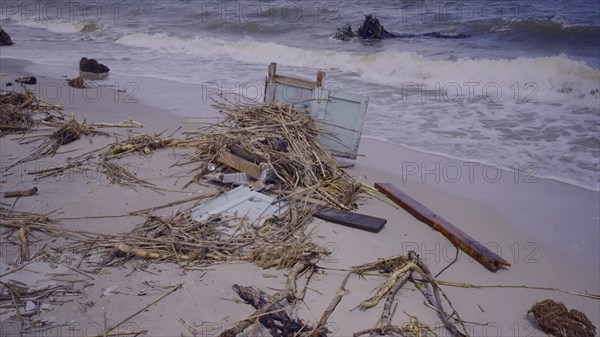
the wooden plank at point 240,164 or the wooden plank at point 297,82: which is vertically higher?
the wooden plank at point 297,82

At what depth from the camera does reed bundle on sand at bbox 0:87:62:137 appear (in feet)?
23.2

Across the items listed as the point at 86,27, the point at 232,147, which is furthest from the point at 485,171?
the point at 86,27

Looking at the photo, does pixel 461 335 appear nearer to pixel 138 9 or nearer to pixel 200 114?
pixel 200 114

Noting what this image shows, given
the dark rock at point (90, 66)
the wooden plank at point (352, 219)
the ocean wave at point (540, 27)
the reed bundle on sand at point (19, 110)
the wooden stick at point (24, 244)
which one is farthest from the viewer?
the ocean wave at point (540, 27)

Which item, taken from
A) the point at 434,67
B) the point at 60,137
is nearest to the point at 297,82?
the point at 60,137

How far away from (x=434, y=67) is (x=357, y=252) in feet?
28.4

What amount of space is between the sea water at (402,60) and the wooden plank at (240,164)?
270 cm

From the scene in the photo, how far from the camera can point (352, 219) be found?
Answer: 16.3 feet

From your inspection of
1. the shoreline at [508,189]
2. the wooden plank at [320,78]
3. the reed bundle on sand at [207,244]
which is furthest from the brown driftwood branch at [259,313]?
the wooden plank at [320,78]

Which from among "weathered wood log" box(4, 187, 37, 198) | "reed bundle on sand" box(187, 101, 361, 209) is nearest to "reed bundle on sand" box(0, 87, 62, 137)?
"weathered wood log" box(4, 187, 37, 198)

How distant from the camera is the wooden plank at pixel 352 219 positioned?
488 cm

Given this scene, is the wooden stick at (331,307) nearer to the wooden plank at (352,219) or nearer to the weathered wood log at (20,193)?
the wooden plank at (352,219)

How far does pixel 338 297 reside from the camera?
3785 mm

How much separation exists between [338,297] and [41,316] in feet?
6.58
